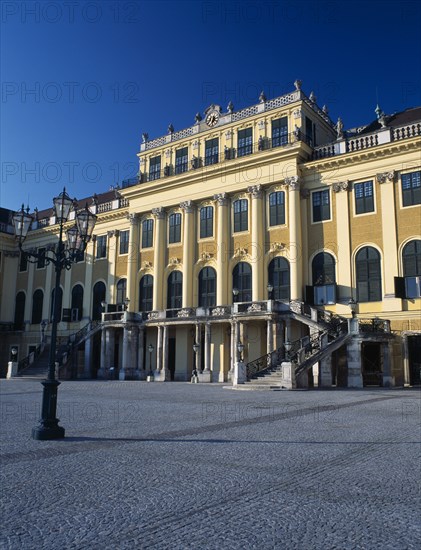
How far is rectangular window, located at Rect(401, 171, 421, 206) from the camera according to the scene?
31.6 metres

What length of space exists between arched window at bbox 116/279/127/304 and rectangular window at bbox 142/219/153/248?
3.91m

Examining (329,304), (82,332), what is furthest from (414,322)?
(82,332)

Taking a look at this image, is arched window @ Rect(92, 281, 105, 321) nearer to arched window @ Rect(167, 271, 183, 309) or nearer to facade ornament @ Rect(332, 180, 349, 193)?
arched window @ Rect(167, 271, 183, 309)

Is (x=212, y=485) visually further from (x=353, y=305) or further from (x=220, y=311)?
(x=220, y=311)

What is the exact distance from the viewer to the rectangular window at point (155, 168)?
44838 millimetres

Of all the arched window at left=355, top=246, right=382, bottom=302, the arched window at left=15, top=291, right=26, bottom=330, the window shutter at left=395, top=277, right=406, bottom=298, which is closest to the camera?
the window shutter at left=395, top=277, right=406, bottom=298

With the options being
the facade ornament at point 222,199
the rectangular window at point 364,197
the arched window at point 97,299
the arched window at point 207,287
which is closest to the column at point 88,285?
the arched window at point 97,299

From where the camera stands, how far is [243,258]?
38.0m

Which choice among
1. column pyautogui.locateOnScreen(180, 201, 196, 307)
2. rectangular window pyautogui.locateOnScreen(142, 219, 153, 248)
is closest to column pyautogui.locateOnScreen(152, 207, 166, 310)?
rectangular window pyautogui.locateOnScreen(142, 219, 153, 248)

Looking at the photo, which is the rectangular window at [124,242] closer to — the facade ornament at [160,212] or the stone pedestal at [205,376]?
the facade ornament at [160,212]

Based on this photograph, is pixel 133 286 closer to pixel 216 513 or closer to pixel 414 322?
pixel 414 322

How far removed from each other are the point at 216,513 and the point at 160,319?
1339 inches

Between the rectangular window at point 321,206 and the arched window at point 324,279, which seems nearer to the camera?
the arched window at point 324,279

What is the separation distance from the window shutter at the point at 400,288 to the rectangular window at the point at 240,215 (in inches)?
475
